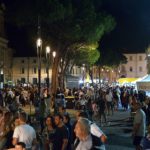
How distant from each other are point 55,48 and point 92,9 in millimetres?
5180

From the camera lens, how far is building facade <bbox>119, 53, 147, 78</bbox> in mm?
175125

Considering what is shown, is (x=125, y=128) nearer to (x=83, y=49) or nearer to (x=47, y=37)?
(x=47, y=37)

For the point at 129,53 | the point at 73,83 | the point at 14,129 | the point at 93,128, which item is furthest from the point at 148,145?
the point at 129,53

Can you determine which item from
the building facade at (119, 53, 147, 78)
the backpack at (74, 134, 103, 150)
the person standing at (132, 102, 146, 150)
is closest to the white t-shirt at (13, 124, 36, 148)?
the backpack at (74, 134, 103, 150)

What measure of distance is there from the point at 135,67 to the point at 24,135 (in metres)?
169

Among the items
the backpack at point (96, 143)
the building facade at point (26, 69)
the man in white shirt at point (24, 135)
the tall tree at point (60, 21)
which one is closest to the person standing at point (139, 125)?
the man in white shirt at point (24, 135)

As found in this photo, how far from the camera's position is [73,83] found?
6050 cm

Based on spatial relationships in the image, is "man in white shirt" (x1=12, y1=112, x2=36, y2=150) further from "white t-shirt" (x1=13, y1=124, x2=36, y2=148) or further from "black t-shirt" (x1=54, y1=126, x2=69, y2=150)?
"black t-shirt" (x1=54, y1=126, x2=69, y2=150)

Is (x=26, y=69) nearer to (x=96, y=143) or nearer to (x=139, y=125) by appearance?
(x=139, y=125)

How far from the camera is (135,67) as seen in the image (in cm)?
17725

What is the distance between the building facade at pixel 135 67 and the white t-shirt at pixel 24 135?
16556 centimetres

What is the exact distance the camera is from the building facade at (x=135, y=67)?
575 feet

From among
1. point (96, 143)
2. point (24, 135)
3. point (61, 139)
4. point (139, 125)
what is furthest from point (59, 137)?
point (139, 125)

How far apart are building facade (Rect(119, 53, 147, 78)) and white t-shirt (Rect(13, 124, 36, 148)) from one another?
166 metres
